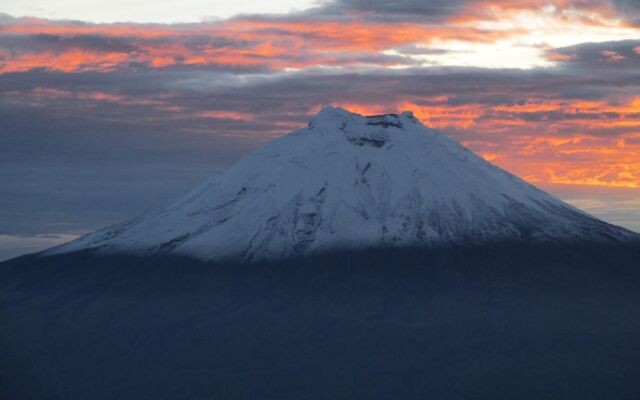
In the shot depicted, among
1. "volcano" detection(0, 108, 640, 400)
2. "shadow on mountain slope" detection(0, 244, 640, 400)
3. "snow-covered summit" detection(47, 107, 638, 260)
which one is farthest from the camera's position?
"snow-covered summit" detection(47, 107, 638, 260)

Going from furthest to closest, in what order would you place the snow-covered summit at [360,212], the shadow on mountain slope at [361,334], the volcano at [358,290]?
the snow-covered summit at [360,212], the volcano at [358,290], the shadow on mountain slope at [361,334]

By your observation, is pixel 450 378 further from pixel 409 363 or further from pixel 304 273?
pixel 304 273

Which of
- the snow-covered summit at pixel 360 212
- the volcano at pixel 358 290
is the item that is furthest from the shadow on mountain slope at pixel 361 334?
the snow-covered summit at pixel 360 212

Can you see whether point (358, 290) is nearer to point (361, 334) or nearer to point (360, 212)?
point (361, 334)

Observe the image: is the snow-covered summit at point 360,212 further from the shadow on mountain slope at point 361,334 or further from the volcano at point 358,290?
the shadow on mountain slope at point 361,334

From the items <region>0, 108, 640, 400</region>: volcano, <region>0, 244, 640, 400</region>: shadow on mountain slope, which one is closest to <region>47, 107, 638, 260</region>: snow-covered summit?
<region>0, 108, 640, 400</region>: volcano

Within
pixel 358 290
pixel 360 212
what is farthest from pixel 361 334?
pixel 360 212

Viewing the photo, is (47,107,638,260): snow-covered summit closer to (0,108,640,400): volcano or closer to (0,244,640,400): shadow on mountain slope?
(0,108,640,400): volcano

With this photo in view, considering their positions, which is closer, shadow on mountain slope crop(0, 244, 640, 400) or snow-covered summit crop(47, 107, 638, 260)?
shadow on mountain slope crop(0, 244, 640, 400)
